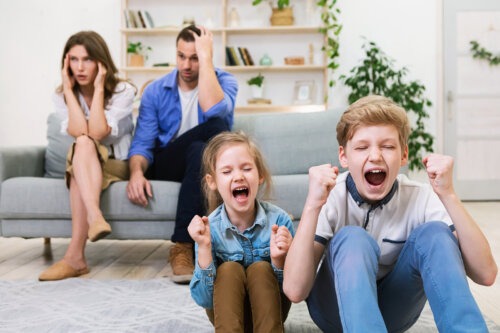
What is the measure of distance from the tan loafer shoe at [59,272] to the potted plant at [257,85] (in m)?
3.00

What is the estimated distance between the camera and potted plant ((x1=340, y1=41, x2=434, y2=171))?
4.46 metres

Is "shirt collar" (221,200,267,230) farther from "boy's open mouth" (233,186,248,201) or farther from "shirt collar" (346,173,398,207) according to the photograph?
"shirt collar" (346,173,398,207)

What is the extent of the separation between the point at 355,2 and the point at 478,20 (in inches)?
48.3

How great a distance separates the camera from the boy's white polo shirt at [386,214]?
1.05m

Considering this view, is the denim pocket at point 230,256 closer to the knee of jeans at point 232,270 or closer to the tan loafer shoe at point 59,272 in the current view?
the knee of jeans at point 232,270

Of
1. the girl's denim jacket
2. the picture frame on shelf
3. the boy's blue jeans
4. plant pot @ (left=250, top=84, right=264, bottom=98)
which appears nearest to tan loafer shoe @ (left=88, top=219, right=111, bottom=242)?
the girl's denim jacket

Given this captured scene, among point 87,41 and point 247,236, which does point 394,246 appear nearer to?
point 247,236

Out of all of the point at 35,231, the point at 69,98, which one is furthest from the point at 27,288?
the point at 69,98

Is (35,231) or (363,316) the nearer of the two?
(363,316)

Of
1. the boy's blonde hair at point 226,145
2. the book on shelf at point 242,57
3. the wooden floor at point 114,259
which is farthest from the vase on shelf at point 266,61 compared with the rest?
the boy's blonde hair at point 226,145

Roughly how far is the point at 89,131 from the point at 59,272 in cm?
64

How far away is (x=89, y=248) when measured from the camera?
2762mm

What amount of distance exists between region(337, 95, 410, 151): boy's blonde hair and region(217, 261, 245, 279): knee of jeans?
1.26ft

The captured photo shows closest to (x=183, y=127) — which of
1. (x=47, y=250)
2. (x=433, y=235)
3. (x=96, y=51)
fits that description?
(x=96, y=51)
